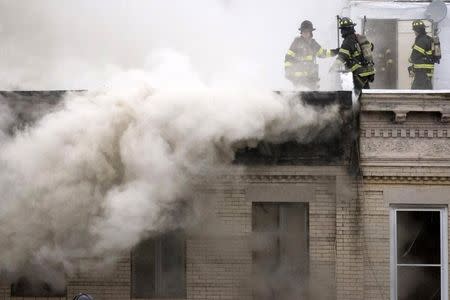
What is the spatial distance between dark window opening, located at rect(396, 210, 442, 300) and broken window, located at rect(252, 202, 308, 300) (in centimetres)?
129

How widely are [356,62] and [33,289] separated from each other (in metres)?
5.40

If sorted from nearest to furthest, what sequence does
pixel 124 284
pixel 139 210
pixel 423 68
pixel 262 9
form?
1. pixel 139 210
2. pixel 124 284
3. pixel 423 68
4. pixel 262 9

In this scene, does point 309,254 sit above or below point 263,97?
below

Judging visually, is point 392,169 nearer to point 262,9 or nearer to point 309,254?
point 309,254

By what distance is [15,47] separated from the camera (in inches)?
638

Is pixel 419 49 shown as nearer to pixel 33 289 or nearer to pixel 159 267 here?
pixel 159 267

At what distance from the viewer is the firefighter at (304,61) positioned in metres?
15.2

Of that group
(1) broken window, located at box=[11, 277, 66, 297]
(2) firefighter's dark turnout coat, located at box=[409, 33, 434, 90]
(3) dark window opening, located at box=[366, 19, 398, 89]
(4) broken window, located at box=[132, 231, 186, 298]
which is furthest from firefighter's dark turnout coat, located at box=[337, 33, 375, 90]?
(1) broken window, located at box=[11, 277, 66, 297]

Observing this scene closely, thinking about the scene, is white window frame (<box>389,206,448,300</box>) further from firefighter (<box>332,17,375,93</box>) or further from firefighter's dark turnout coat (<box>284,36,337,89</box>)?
firefighter's dark turnout coat (<box>284,36,337,89</box>)

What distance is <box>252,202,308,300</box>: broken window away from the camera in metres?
14.5

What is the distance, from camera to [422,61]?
51.2 ft

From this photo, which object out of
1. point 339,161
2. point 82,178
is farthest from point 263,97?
point 82,178

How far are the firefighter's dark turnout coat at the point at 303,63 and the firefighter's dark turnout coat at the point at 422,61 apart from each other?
4.55ft

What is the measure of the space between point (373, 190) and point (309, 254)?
121 cm
